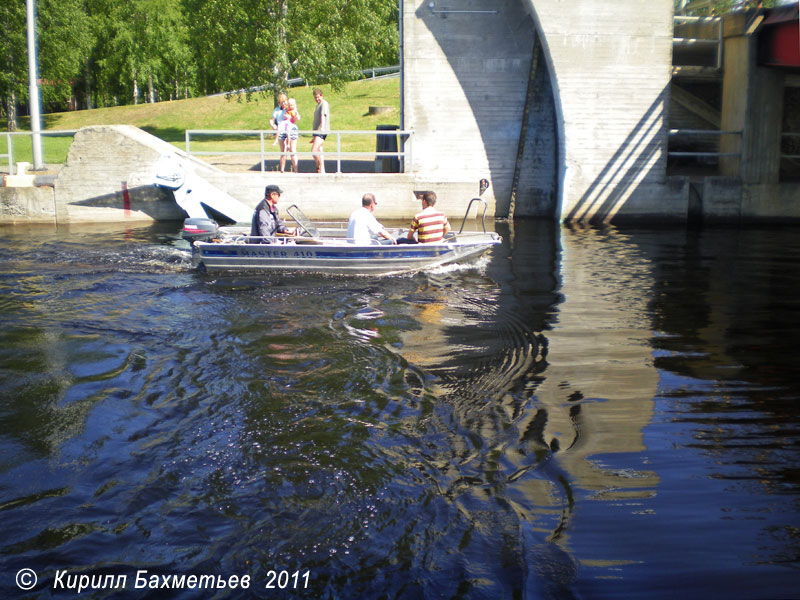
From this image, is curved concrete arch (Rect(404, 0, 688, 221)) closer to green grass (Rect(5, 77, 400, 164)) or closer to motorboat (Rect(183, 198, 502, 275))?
motorboat (Rect(183, 198, 502, 275))

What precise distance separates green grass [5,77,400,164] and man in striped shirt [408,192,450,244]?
19273 millimetres

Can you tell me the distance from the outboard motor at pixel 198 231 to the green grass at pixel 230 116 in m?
19.2

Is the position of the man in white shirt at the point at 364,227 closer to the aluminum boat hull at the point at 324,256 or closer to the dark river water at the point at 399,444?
the aluminum boat hull at the point at 324,256

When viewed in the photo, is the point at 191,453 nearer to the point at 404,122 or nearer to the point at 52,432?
the point at 52,432

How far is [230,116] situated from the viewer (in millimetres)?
41938

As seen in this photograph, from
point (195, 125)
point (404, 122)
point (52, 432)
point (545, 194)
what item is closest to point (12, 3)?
point (195, 125)

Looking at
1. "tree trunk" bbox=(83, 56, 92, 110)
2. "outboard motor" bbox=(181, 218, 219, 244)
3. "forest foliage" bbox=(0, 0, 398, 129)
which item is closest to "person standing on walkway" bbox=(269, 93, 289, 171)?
"forest foliage" bbox=(0, 0, 398, 129)

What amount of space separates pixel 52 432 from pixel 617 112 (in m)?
17.6

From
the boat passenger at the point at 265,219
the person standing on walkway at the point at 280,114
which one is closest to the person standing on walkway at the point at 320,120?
the person standing on walkway at the point at 280,114

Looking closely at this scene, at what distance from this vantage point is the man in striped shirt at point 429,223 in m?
14.4

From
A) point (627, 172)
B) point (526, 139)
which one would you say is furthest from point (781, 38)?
point (526, 139)

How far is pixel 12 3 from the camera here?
3972cm

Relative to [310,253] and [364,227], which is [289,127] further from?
[310,253]

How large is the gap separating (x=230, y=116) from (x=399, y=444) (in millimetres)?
37848
